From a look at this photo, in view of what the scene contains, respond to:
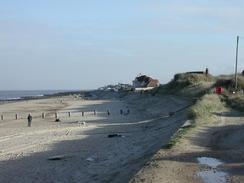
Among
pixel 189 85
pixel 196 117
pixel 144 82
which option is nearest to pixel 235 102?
pixel 196 117

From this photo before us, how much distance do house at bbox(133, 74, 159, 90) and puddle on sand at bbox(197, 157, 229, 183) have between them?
112 metres

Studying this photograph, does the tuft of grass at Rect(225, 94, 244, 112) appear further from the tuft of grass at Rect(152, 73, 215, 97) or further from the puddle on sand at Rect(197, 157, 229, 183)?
the puddle on sand at Rect(197, 157, 229, 183)

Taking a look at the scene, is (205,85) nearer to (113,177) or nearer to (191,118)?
(191,118)

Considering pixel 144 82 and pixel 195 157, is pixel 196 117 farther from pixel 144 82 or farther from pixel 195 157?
pixel 144 82

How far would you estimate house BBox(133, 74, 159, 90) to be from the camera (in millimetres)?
132250

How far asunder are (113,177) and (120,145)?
9.55 m

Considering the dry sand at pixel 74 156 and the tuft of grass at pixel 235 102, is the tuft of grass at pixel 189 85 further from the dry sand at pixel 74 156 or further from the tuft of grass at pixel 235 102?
the dry sand at pixel 74 156

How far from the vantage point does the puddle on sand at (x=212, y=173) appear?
1386 centimetres

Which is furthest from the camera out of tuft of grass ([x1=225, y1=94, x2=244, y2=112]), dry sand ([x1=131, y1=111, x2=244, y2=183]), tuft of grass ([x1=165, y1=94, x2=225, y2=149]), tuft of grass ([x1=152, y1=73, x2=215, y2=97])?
tuft of grass ([x1=152, y1=73, x2=215, y2=97])

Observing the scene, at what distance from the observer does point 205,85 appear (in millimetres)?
68062

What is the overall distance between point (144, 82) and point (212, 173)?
410ft

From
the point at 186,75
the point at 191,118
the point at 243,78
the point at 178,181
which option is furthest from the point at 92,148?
the point at 186,75

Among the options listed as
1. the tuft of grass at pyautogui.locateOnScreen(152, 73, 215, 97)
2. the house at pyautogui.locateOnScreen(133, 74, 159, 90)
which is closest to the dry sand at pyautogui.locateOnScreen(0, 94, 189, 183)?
the tuft of grass at pyautogui.locateOnScreen(152, 73, 215, 97)

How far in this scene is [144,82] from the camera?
13938cm
